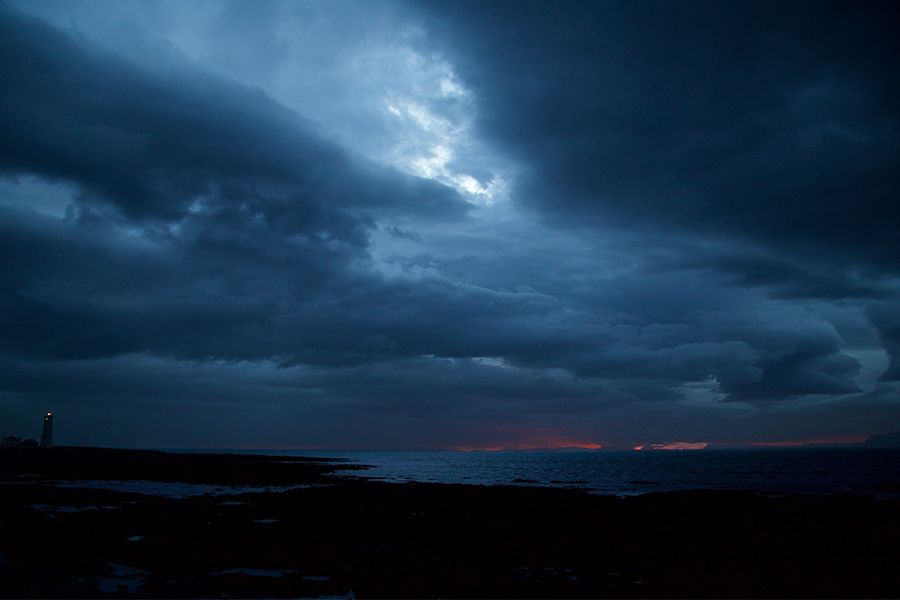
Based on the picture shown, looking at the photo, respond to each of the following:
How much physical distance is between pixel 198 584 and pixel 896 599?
20631 mm

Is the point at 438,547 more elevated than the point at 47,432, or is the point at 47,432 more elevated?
the point at 438,547

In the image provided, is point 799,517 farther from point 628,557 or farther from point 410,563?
point 410,563

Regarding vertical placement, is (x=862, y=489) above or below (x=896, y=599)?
below

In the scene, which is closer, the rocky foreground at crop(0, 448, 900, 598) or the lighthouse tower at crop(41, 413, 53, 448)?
the rocky foreground at crop(0, 448, 900, 598)

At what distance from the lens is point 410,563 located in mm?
18422

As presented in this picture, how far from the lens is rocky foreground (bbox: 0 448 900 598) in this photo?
15344mm

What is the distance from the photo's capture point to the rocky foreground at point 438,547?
50.3 feet

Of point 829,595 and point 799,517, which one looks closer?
point 829,595

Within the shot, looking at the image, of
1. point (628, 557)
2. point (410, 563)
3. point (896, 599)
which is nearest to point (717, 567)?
point (628, 557)

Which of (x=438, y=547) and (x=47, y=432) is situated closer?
(x=438, y=547)

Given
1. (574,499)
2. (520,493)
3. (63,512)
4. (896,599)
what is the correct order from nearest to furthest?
1. (896,599)
2. (63,512)
3. (574,499)
4. (520,493)

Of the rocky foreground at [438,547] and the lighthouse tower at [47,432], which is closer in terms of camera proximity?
the rocky foreground at [438,547]

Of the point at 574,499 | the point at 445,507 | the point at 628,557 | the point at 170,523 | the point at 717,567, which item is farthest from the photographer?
the point at 574,499

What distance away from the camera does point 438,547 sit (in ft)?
70.2
